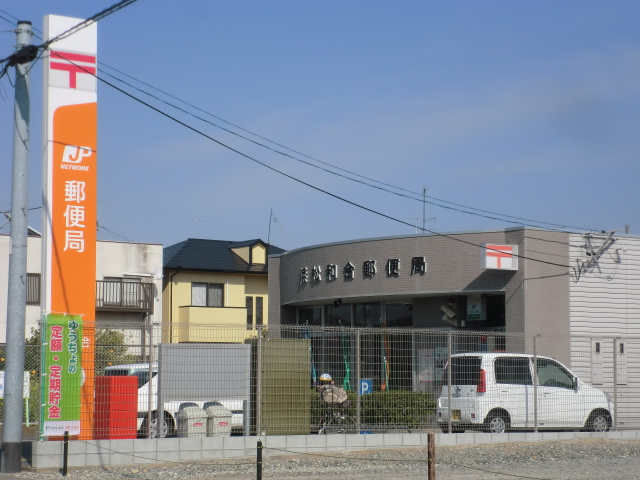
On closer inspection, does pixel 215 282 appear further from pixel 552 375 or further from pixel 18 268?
pixel 18 268

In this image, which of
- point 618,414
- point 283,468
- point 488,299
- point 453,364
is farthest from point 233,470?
point 488,299

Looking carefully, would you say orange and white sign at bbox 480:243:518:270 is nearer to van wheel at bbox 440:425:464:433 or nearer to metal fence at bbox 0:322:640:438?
metal fence at bbox 0:322:640:438

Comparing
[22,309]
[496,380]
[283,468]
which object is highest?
[22,309]

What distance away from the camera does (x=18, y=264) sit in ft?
41.7

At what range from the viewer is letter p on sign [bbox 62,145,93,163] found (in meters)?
15.1

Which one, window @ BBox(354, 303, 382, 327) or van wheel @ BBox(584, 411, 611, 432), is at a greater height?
window @ BBox(354, 303, 382, 327)

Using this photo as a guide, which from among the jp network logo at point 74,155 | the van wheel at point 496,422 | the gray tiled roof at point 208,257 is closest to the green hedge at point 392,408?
the van wheel at point 496,422

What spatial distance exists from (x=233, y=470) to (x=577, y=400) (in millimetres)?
7826

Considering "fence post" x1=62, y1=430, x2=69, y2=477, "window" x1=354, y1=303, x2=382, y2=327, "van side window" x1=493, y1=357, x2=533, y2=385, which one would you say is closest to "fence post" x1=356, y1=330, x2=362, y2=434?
"van side window" x1=493, y1=357, x2=533, y2=385

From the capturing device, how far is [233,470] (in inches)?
499

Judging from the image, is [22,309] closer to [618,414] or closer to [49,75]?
[49,75]

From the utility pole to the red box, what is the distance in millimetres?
1267

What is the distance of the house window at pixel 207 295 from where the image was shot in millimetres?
41562

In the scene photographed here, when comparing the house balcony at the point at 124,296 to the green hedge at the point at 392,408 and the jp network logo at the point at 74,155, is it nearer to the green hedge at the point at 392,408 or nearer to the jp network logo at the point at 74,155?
the jp network logo at the point at 74,155
